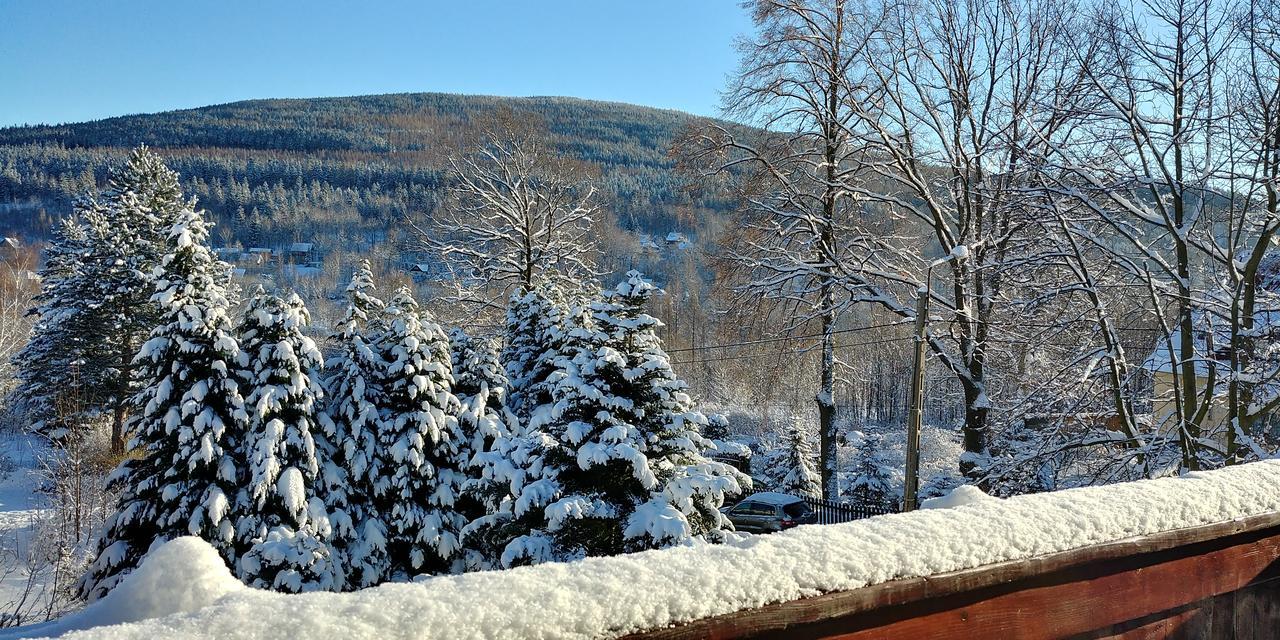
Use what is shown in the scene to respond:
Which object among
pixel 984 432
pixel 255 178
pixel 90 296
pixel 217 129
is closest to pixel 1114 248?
pixel 984 432

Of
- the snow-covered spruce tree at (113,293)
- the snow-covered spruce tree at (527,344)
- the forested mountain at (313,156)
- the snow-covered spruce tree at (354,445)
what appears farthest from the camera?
the forested mountain at (313,156)

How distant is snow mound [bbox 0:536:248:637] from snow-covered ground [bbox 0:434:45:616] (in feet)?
54.1

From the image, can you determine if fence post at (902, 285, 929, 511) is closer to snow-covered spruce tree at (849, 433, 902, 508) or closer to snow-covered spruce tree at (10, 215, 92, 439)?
snow-covered spruce tree at (849, 433, 902, 508)

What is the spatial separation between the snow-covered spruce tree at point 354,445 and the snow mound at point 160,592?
44.5 ft

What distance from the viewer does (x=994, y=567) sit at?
152cm

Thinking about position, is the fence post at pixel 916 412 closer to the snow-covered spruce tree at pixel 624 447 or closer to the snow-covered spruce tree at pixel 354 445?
the snow-covered spruce tree at pixel 624 447

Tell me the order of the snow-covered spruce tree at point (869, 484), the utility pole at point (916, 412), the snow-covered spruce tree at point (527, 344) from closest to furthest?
the utility pole at point (916, 412)
the snow-covered spruce tree at point (527, 344)
the snow-covered spruce tree at point (869, 484)

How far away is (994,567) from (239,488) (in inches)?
570

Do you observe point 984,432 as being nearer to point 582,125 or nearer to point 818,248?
point 818,248

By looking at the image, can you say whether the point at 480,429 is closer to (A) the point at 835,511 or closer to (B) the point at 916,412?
(B) the point at 916,412

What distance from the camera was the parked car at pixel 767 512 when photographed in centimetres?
2066

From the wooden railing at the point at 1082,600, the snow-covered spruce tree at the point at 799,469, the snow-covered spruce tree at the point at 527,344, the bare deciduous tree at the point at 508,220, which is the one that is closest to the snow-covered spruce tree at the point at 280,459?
the snow-covered spruce tree at the point at 527,344

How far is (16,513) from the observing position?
24.3 m

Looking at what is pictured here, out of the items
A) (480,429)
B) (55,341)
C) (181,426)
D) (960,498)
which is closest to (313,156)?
(55,341)
